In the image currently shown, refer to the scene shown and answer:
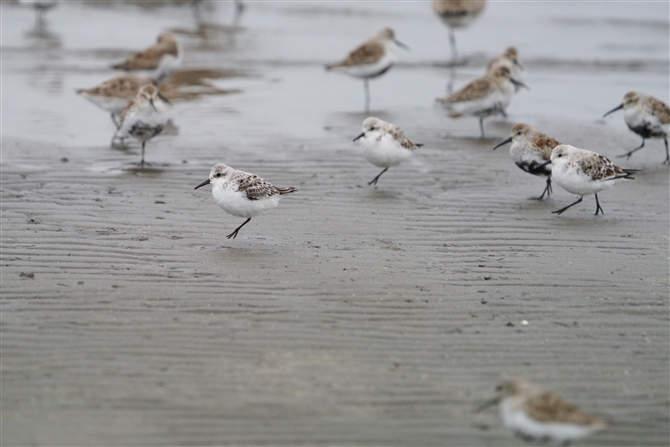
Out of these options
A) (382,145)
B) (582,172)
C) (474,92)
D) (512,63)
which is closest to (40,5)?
(512,63)

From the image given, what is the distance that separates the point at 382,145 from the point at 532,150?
1.62m

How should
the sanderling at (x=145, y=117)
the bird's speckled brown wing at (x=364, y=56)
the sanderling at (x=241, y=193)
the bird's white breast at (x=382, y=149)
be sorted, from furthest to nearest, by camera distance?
the bird's speckled brown wing at (x=364, y=56) → the sanderling at (x=145, y=117) → the bird's white breast at (x=382, y=149) → the sanderling at (x=241, y=193)

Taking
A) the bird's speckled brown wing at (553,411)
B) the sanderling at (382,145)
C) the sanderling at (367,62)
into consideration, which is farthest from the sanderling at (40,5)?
the bird's speckled brown wing at (553,411)

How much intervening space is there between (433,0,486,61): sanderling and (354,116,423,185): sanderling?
9965 mm

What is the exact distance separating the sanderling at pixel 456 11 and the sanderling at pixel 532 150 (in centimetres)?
974

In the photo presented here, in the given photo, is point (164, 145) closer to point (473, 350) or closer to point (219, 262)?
point (219, 262)

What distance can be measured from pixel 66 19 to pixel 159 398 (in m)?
18.5

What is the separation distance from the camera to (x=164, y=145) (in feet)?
37.9

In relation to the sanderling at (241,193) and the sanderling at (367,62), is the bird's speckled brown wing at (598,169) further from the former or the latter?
the sanderling at (367,62)

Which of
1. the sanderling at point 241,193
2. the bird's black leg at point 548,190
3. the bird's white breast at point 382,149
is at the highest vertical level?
the sanderling at point 241,193

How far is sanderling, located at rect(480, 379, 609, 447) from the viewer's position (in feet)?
14.3

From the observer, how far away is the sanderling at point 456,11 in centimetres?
1975

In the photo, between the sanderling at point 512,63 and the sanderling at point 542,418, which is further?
the sanderling at point 512,63

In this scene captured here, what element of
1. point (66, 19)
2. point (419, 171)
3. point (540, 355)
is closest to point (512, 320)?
point (540, 355)
